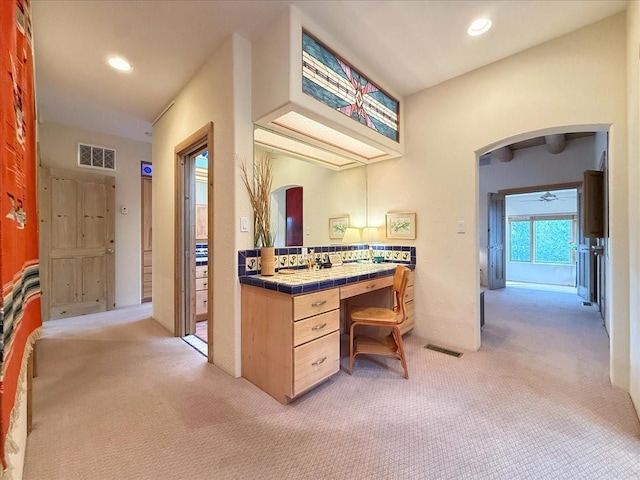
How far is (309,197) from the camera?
9.55ft

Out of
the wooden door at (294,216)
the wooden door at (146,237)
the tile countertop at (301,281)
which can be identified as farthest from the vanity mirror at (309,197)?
the wooden door at (146,237)

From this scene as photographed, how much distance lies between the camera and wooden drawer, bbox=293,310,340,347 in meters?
1.71

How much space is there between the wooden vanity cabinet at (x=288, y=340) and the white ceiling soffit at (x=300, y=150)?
52.1 inches

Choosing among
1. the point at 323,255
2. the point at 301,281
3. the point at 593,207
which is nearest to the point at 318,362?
the point at 301,281

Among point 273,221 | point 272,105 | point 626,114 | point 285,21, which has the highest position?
point 285,21

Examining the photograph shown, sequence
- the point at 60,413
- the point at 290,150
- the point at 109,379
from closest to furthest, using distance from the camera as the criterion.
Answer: the point at 60,413, the point at 109,379, the point at 290,150

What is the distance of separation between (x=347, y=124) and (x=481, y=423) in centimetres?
234

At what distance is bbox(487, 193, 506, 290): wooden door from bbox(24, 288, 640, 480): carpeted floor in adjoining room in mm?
3335

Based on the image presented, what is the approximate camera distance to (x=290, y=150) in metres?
2.68

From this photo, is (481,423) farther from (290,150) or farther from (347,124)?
(290,150)

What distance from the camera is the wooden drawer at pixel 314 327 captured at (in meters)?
1.71

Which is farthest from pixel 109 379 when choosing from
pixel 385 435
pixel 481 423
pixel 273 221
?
pixel 481 423

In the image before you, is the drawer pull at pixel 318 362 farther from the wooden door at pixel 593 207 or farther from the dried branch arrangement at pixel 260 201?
the wooden door at pixel 593 207

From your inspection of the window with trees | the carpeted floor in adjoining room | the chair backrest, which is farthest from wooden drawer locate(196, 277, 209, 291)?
the window with trees
